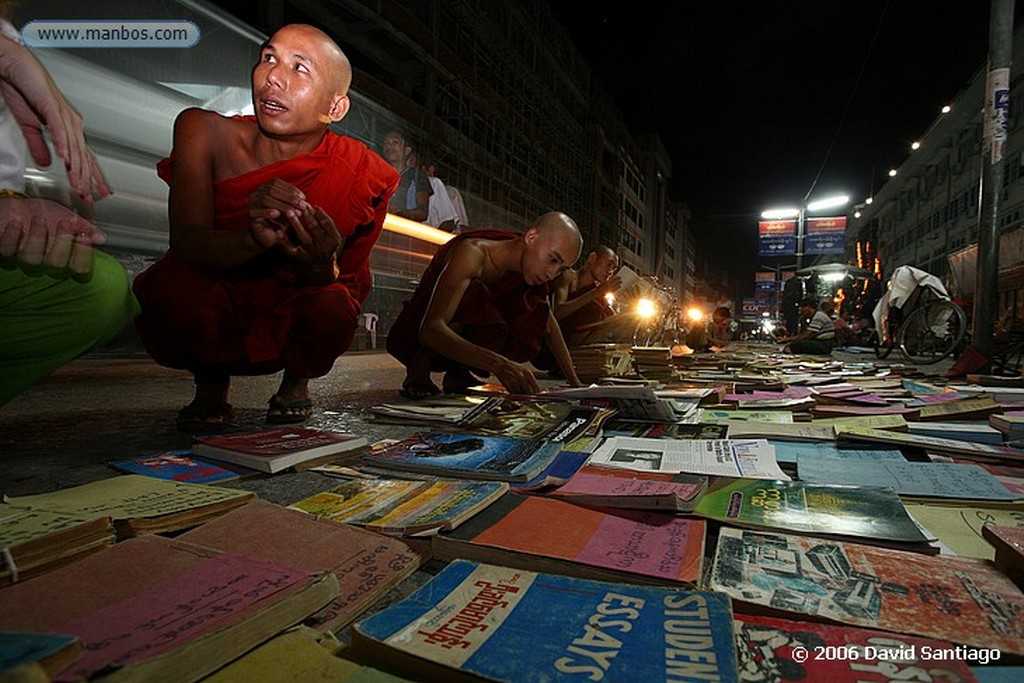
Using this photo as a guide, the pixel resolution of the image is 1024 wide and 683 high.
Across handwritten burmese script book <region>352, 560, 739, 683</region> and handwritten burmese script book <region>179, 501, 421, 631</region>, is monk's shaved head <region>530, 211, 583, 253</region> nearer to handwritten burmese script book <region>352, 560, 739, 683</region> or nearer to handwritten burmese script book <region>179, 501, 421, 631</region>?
handwritten burmese script book <region>179, 501, 421, 631</region>

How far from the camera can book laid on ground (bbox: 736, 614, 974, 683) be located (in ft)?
1.69

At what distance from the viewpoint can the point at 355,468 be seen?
134 centimetres

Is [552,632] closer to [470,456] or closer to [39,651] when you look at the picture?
[39,651]

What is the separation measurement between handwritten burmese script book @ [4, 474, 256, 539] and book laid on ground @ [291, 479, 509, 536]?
15cm

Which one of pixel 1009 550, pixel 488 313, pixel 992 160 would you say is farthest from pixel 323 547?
pixel 992 160

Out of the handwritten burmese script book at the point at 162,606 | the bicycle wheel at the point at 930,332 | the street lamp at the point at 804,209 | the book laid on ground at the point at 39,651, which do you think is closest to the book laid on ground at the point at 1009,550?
the handwritten burmese script book at the point at 162,606

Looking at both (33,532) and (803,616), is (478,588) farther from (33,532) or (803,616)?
(33,532)

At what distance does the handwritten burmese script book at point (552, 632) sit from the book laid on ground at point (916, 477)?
812mm

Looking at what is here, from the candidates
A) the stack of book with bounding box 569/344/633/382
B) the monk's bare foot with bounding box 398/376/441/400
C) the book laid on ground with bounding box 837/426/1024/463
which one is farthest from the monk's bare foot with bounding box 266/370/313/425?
the stack of book with bounding box 569/344/633/382

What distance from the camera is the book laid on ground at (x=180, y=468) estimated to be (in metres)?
1.20

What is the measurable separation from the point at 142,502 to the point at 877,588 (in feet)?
3.75

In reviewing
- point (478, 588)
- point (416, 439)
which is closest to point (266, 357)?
point (416, 439)

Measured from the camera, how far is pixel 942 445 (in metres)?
1.49

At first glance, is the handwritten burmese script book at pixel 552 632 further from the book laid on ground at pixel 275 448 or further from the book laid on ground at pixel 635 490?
the book laid on ground at pixel 275 448
